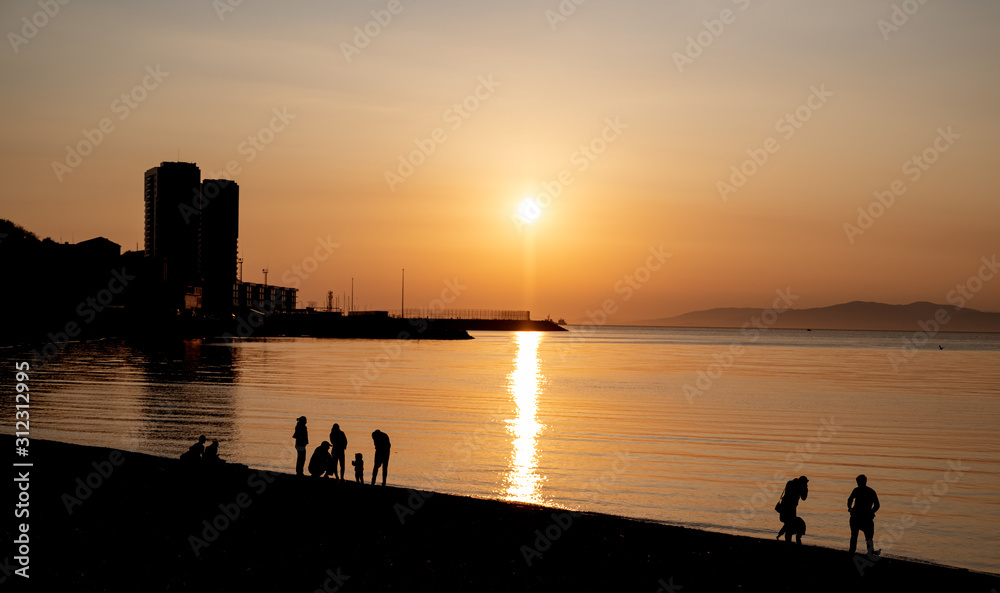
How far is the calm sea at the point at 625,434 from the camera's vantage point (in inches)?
1168

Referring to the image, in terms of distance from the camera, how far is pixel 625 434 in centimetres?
4881

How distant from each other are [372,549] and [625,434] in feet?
102

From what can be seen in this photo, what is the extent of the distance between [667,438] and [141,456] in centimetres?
2800

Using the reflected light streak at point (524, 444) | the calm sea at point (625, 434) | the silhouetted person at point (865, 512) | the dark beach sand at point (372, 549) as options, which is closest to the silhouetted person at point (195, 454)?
the dark beach sand at point (372, 549)

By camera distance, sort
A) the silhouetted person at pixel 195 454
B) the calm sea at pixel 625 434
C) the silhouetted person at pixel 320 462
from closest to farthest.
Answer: the silhouetted person at pixel 195 454
the silhouetted person at pixel 320 462
the calm sea at pixel 625 434

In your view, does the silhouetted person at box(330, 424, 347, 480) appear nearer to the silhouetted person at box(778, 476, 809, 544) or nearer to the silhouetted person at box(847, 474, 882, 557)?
the silhouetted person at box(778, 476, 809, 544)

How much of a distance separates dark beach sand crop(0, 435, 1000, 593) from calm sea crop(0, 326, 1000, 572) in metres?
5.78

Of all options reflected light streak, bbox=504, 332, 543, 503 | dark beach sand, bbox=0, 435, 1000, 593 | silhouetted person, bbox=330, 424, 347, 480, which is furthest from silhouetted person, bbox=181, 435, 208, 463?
reflected light streak, bbox=504, 332, 543, 503

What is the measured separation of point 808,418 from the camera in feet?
197

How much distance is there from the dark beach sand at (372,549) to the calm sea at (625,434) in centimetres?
578

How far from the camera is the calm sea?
29672 millimetres

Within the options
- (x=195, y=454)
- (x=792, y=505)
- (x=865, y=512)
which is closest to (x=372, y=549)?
(x=195, y=454)

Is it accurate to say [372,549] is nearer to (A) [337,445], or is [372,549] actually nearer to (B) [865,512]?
(A) [337,445]

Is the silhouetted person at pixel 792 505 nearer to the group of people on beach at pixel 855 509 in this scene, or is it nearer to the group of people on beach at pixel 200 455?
the group of people on beach at pixel 855 509
